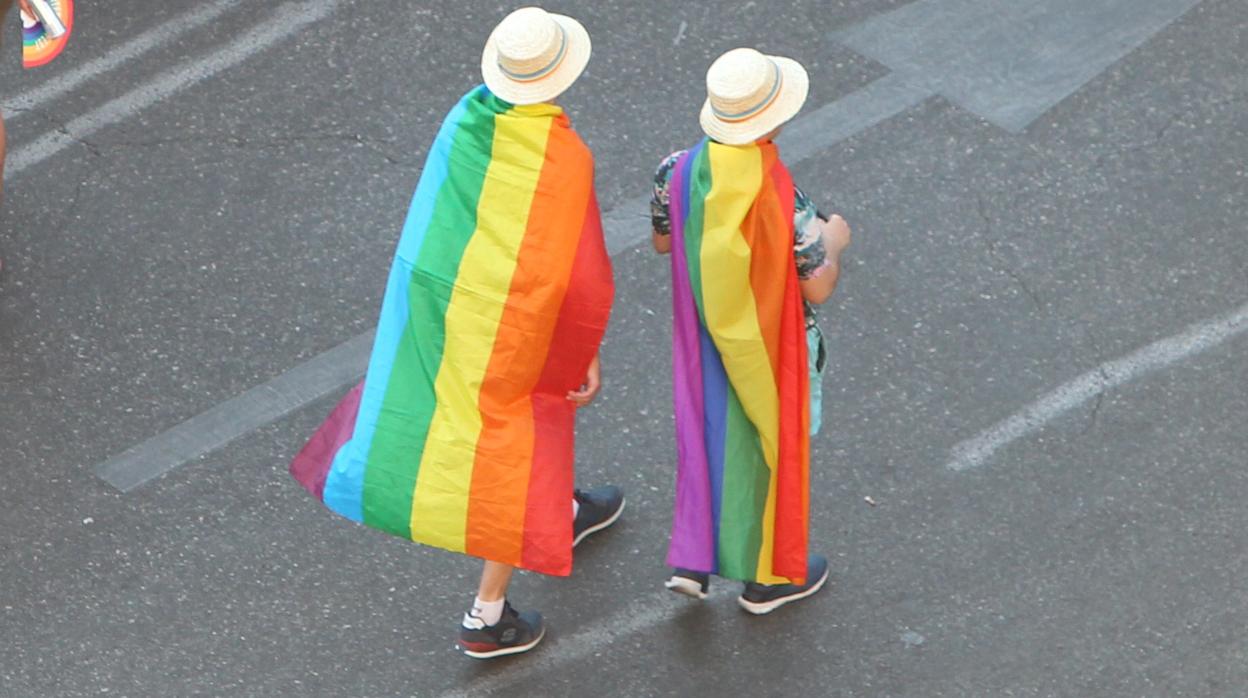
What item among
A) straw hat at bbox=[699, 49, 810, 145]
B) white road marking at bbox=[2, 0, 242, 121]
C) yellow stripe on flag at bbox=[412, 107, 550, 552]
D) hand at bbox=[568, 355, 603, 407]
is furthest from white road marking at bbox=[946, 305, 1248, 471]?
white road marking at bbox=[2, 0, 242, 121]

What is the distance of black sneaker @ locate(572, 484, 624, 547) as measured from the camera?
558cm

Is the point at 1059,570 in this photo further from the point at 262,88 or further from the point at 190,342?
the point at 262,88

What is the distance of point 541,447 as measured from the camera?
482 cm

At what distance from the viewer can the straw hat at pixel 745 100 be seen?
450cm

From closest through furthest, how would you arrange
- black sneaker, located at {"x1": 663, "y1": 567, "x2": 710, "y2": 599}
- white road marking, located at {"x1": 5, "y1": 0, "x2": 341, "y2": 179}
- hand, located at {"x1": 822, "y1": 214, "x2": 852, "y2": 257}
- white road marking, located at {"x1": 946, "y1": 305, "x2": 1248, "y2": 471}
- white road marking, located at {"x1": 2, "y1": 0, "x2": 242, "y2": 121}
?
hand, located at {"x1": 822, "y1": 214, "x2": 852, "y2": 257}
black sneaker, located at {"x1": 663, "y1": 567, "x2": 710, "y2": 599}
white road marking, located at {"x1": 946, "y1": 305, "x2": 1248, "y2": 471}
white road marking, located at {"x1": 5, "y1": 0, "x2": 341, "y2": 179}
white road marking, located at {"x1": 2, "y1": 0, "x2": 242, "y2": 121}

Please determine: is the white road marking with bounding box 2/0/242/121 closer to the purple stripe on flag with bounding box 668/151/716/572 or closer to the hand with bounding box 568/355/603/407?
the hand with bounding box 568/355/603/407

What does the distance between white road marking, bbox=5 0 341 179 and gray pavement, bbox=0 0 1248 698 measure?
0.06 meters

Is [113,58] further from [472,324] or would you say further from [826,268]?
[826,268]

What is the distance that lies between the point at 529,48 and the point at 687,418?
108 cm

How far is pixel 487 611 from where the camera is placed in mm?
5203

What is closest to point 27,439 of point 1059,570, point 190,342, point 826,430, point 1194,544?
point 190,342

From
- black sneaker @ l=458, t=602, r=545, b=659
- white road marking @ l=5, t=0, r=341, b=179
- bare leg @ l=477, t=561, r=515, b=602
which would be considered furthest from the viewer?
white road marking @ l=5, t=0, r=341, b=179

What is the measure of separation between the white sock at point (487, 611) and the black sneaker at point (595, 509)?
43cm

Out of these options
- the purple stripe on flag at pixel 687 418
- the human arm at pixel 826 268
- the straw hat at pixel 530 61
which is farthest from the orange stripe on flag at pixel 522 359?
the human arm at pixel 826 268
